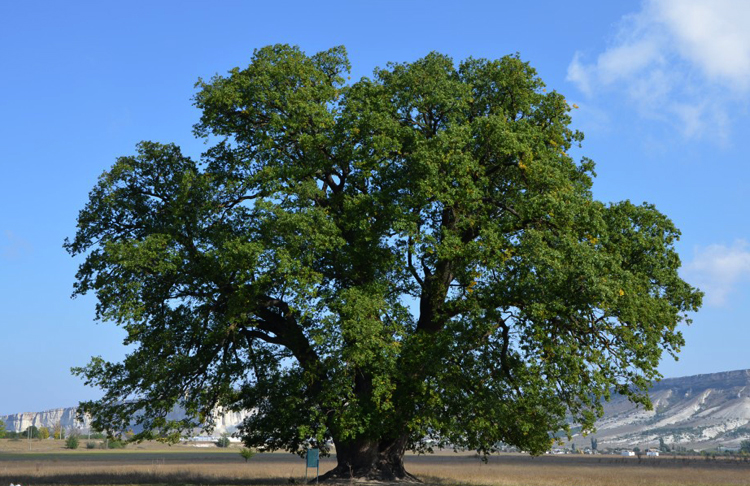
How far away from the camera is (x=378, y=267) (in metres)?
28.2

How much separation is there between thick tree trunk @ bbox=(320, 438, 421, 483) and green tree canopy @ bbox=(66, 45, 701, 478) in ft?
0.28

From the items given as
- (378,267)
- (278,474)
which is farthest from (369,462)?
(278,474)

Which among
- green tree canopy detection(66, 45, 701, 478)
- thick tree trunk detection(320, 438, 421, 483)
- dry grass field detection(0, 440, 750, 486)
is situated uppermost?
green tree canopy detection(66, 45, 701, 478)

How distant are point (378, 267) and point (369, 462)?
7805 millimetres

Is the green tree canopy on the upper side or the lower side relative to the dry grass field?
upper

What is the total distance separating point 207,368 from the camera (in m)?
30.2

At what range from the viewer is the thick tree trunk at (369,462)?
29469 millimetres

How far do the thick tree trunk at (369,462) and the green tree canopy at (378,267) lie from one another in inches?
3.4

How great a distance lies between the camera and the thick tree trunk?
96.7 ft

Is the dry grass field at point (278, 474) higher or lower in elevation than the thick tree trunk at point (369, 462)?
lower

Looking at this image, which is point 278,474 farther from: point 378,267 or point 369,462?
point 378,267

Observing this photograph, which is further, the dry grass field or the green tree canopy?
the dry grass field

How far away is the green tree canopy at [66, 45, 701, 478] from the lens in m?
25.7

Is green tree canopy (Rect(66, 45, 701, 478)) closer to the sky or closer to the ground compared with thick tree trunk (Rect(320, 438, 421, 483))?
closer to the sky
